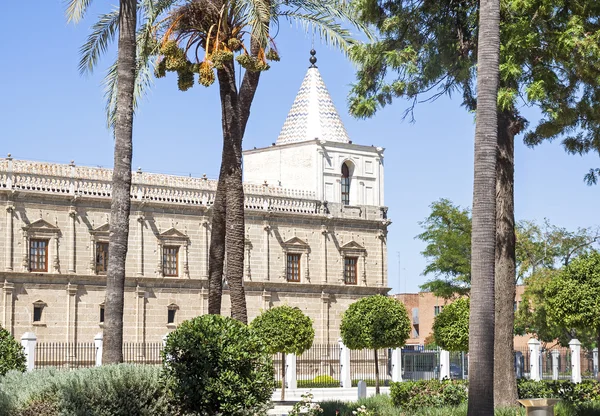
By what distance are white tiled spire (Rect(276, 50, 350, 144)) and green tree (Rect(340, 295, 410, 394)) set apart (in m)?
16.2

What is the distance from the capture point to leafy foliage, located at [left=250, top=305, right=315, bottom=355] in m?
33.3

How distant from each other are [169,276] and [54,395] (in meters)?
28.4

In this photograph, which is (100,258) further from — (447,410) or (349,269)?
(447,410)

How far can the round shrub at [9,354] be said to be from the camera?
20438 millimetres

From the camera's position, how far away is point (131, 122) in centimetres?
1767

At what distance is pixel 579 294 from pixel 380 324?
1145 cm

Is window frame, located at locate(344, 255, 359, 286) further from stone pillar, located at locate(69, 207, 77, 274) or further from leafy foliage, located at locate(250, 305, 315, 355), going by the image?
leafy foliage, located at locate(250, 305, 315, 355)

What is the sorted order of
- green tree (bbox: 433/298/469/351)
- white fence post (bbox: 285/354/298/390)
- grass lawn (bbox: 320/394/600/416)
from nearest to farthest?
grass lawn (bbox: 320/394/600/416)
green tree (bbox: 433/298/469/351)
white fence post (bbox: 285/354/298/390)

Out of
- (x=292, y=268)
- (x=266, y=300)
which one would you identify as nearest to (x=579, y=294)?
(x=266, y=300)

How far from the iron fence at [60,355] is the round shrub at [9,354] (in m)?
15.6

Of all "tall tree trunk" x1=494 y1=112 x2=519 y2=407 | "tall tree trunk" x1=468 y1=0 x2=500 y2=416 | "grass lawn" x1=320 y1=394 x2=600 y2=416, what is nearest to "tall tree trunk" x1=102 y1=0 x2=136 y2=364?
"grass lawn" x1=320 y1=394 x2=600 y2=416

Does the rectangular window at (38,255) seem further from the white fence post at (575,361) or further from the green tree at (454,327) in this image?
the white fence post at (575,361)

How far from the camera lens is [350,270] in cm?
4881

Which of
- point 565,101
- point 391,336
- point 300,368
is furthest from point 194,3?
point 300,368
